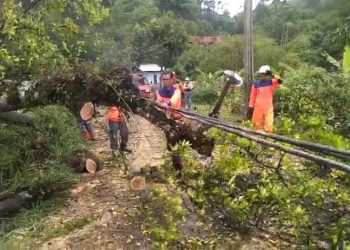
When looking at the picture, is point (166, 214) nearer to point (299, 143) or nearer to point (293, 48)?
point (299, 143)

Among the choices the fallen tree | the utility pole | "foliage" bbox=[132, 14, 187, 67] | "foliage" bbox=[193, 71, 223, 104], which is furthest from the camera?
"foliage" bbox=[132, 14, 187, 67]

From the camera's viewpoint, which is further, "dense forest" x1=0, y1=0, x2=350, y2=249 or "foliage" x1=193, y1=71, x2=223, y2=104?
"foliage" x1=193, y1=71, x2=223, y2=104

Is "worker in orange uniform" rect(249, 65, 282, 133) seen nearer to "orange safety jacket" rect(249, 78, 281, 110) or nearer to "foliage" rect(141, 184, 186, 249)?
"orange safety jacket" rect(249, 78, 281, 110)

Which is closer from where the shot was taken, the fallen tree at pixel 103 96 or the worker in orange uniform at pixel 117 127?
the fallen tree at pixel 103 96

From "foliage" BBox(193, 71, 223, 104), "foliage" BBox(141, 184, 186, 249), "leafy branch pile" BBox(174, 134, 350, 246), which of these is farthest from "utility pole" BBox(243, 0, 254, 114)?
"foliage" BBox(193, 71, 223, 104)

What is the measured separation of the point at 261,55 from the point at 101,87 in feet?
59.2

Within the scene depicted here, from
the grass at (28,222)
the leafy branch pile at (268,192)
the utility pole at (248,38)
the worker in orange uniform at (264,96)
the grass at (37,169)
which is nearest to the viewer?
the leafy branch pile at (268,192)

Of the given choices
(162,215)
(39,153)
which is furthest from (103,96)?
(39,153)

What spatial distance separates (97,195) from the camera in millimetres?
6508

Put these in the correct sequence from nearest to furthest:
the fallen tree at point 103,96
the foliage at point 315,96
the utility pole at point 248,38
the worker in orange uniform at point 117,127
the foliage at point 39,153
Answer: the fallen tree at point 103,96 → the foliage at point 39,153 → the worker in orange uniform at point 117,127 → the utility pole at point 248,38 → the foliage at point 315,96

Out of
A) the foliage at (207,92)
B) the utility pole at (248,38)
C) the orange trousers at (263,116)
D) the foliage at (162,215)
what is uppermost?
the utility pole at (248,38)

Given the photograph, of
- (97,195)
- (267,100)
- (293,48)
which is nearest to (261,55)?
(293,48)

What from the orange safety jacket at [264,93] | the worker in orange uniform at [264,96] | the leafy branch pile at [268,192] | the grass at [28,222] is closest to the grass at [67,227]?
the grass at [28,222]

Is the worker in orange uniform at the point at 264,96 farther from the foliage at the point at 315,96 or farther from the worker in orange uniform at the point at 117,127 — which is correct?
the worker in orange uniform at the point at 117,127
